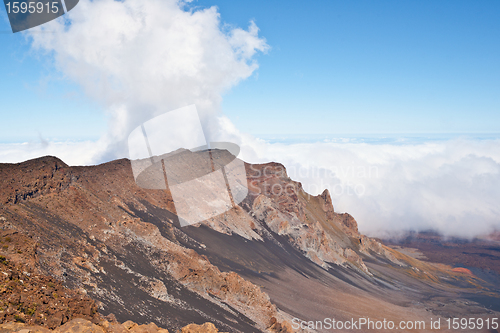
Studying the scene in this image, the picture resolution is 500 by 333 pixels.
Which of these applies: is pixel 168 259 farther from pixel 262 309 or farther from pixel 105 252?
pixel 262 309

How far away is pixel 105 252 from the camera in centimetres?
2923

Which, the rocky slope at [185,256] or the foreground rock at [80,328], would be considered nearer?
the foreground rock at [80,328]

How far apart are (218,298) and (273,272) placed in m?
26.6

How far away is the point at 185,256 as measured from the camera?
38312 millimetres

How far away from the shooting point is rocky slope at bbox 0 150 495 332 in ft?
78.8

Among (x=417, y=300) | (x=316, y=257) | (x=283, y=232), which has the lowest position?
(x=417, y=300)

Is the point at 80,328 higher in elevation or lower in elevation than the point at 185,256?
higher

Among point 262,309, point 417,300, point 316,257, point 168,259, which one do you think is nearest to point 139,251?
point 168,259

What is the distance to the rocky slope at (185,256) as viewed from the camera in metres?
24.0

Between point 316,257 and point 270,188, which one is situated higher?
point 270,188

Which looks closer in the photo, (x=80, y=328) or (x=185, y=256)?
(x=80, y=328)

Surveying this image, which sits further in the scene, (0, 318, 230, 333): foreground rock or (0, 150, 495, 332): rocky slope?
(0, 150, 495, 332): rocky slope

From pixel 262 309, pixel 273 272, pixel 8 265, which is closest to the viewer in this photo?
pixel 8 265

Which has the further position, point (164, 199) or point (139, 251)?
point (164, 199)
